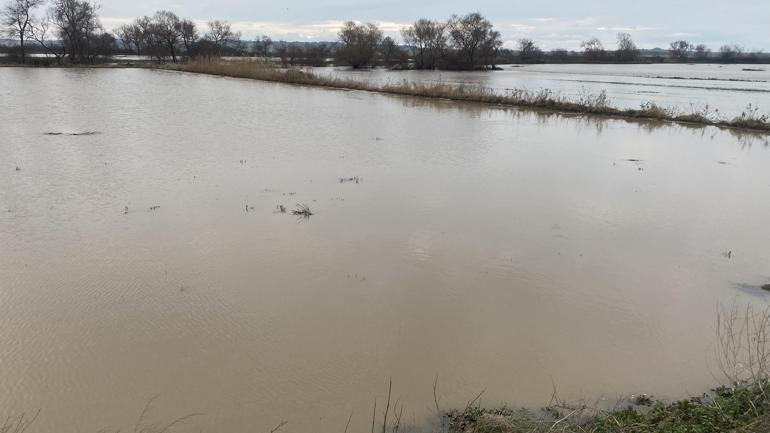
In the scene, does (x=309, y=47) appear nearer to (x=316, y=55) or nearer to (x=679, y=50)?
(x=316, y=55)

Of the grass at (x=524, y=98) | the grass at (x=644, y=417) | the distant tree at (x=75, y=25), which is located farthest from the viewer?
the distant tree at (x=75, y=25)

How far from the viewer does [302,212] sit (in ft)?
23.6

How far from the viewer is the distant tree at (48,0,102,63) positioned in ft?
167

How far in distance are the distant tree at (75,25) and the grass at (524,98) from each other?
81.7 ft

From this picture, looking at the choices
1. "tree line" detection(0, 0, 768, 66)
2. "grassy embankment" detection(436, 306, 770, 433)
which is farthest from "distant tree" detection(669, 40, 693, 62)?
"grassy embankment" detection(436, 306, 770, 433)

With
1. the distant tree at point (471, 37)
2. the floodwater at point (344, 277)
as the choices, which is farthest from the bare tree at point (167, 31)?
the floodwater at point (344, 277)

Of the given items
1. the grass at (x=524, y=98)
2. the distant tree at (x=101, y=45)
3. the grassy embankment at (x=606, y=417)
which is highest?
the distant tree at (x=101, y=45)

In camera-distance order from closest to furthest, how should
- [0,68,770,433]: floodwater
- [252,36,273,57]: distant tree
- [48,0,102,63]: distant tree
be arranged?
[0,68,770,433]: floodwater, [48,0,102,63]: distant tree, [252,36,273,57]: distant tree

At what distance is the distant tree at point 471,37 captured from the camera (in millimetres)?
59469

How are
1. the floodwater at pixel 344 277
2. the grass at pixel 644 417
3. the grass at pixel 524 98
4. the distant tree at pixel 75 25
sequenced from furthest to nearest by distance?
the distant tree at pixel 75 25, the grass at pixel 524 98, the floodwater at pixel 344 277, the grass at pixel 644 417

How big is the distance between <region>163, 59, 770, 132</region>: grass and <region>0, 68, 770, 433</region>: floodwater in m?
8.08

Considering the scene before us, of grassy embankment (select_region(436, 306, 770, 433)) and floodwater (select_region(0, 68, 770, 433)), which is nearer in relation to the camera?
grassy embankment (select_region(436, 306, 770, 433))

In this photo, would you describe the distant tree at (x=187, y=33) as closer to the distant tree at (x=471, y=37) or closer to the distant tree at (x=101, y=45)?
the distant tree at (x=101, y=45)

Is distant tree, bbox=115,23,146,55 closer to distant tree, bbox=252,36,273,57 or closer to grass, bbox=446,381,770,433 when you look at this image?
distant tree, bbox=252,36,273,57
